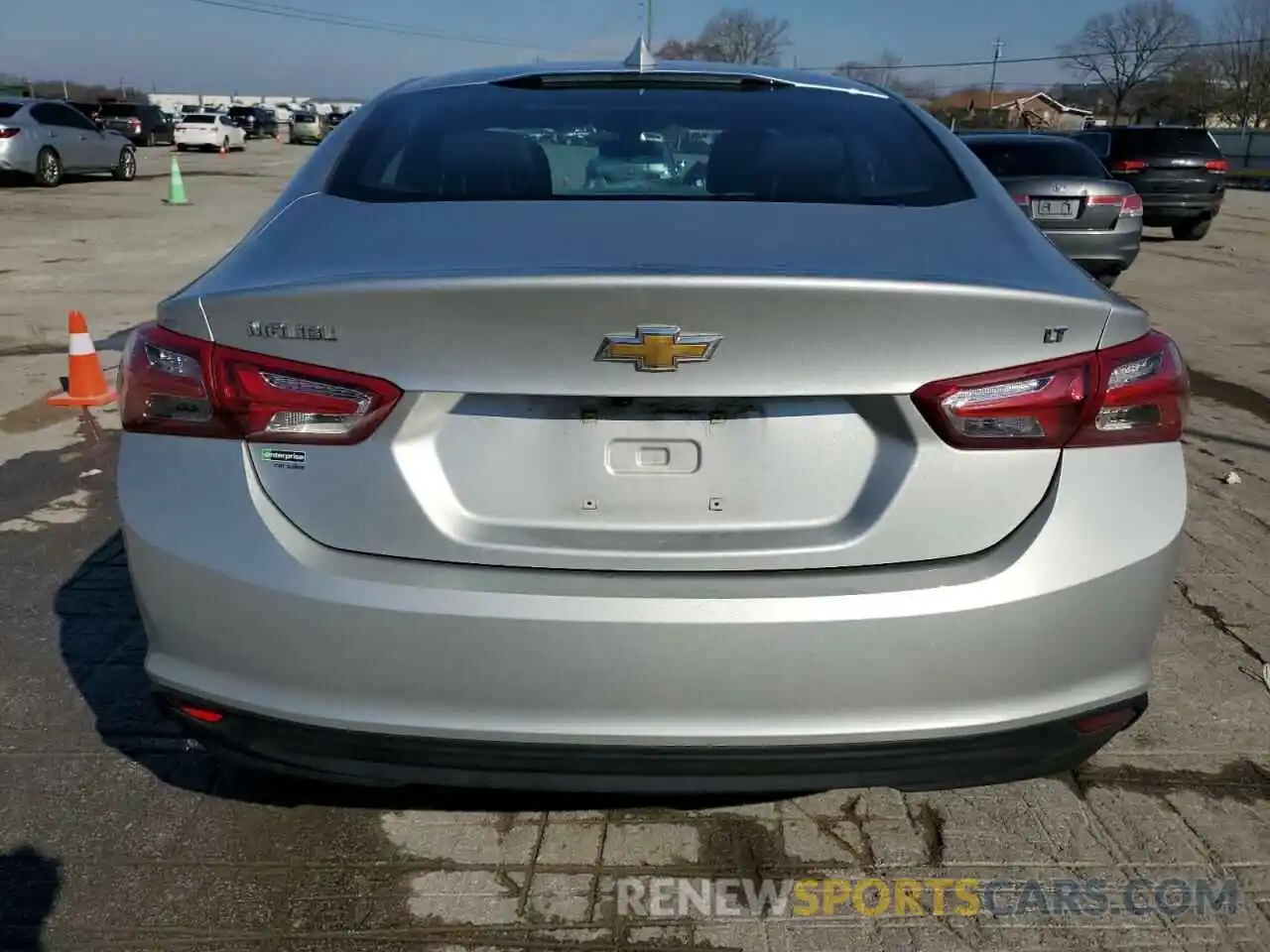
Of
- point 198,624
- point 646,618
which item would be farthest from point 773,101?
point 198,624

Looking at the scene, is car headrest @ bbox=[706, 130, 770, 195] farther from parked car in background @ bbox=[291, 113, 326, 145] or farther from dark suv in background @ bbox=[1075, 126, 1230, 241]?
parked car in background @ bbox=[291, 113, 326, 145]

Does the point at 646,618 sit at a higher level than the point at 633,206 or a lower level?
lower

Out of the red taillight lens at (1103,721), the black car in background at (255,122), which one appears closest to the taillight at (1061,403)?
the red taillight lens at (1103,721)

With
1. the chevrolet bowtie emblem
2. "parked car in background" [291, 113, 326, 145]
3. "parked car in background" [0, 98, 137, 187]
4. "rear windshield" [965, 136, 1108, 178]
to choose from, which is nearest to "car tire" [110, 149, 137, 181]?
"parked car in background" [0, 98, 137, 187]

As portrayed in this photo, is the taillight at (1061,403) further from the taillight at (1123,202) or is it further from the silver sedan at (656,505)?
the taillight at (1123,202)

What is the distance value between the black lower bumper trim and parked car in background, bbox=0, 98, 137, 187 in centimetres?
2326

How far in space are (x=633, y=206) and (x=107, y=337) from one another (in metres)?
7.17

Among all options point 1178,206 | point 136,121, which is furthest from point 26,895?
point 136,121

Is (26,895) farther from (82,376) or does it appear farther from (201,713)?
(82,376)

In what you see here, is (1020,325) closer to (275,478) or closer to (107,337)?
(275,478)

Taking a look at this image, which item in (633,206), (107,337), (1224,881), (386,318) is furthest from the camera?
(107,337)

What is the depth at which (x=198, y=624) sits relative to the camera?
1.97 m

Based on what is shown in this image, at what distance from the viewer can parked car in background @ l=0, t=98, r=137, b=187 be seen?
69.1 feet

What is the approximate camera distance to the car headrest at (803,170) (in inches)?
93.8
